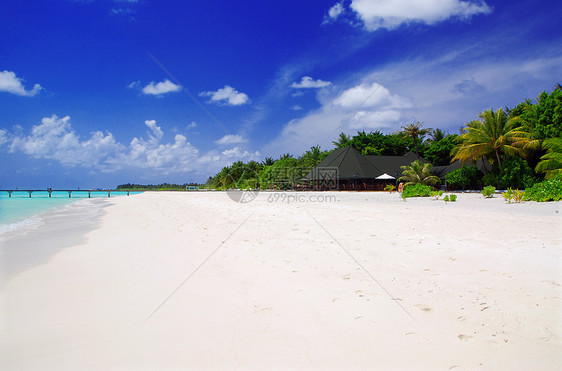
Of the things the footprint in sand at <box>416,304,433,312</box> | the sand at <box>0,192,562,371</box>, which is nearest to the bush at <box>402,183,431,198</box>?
the sand at <box>0,192,562,371</box>

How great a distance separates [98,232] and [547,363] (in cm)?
925

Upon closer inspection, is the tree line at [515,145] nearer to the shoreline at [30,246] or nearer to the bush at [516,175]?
the bush at [516,175]

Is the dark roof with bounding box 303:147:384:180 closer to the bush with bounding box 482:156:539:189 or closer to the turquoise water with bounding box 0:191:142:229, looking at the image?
the bush with bounding box 482:156:539:189

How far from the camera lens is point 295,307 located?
2.97 m

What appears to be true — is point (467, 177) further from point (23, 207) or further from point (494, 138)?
point (23, 207)

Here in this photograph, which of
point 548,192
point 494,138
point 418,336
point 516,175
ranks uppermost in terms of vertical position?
point 494,138

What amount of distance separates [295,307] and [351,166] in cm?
3435

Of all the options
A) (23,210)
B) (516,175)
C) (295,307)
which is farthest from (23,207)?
(516,175)

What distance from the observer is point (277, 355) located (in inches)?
86.4

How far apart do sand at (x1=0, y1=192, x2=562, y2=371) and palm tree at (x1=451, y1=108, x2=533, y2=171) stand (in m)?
21.1

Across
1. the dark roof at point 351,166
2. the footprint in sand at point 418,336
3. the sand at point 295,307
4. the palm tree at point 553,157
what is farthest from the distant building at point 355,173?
the footprint in sand at point 418,336

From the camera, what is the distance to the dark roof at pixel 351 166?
3501 cm

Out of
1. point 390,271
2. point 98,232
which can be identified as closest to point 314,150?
point 98,232

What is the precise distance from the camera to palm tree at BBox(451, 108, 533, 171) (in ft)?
73.2
